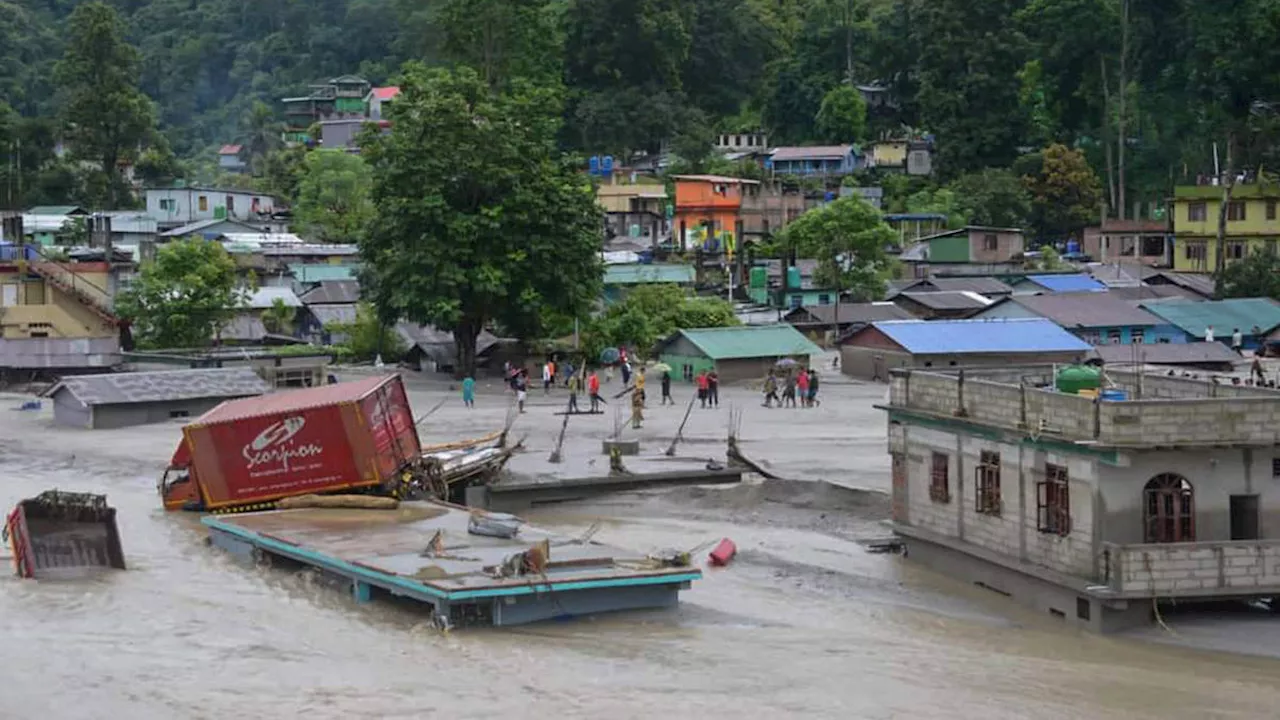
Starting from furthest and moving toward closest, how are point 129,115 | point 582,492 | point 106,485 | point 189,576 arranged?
1. point 129,115
2. point 106,485
3. point 582,492
4. point 189,576

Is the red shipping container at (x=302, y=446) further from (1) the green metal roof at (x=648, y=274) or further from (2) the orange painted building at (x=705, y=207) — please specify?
(2) the orange painted building at (x=705, y=207)

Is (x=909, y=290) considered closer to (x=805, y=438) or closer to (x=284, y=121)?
(x=805, y=438)

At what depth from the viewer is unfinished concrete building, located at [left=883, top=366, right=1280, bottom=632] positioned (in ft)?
67.3

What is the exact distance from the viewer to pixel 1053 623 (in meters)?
21.7

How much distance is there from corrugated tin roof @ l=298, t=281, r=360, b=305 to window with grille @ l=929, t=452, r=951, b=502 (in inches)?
1511

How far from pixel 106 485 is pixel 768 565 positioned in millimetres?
13368

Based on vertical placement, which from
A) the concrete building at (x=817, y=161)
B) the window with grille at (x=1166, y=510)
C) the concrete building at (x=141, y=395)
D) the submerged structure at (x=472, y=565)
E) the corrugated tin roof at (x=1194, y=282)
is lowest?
the submerged structure at (x=472, y=565)

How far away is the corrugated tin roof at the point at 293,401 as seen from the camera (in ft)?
94.6

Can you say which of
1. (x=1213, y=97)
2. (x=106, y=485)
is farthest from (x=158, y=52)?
(x=106, y=485)

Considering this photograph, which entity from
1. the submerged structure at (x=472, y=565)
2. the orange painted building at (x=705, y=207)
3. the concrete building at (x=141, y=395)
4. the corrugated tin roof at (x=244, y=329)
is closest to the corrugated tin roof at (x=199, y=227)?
Result: the corrugated tin roof at (x=244, y=329)

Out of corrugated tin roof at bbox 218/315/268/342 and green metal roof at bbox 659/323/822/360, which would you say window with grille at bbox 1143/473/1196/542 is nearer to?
green metal roof at bbox 659/323/822/360

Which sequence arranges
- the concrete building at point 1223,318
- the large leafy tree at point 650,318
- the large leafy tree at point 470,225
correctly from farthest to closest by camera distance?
the concrete building at point 1223,318 < the large leafy tree at point 650,318 < the large leafy tree at point 470,225

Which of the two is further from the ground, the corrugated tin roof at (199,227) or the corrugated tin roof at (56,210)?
the corrugated tin roof at (56,210)

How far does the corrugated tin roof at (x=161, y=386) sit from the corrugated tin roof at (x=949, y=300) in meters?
21.4
